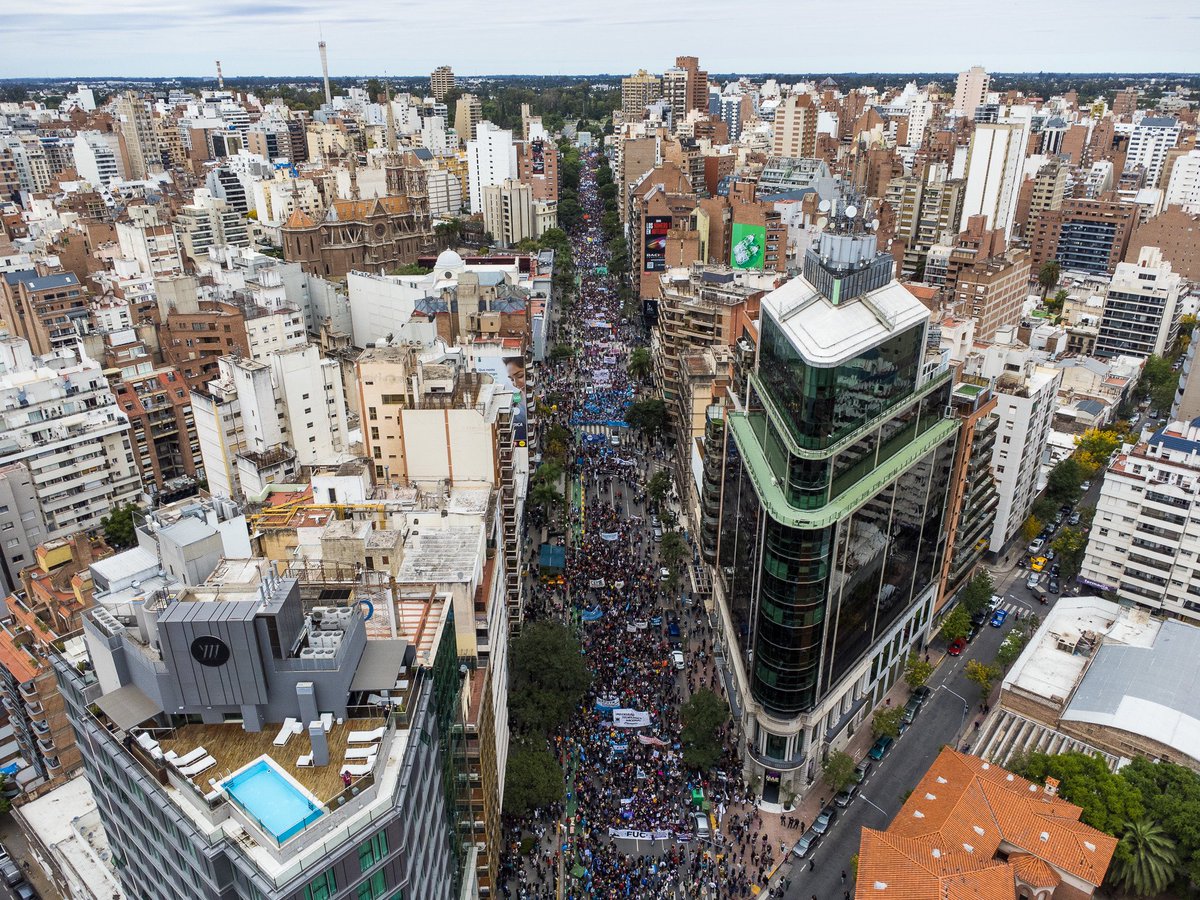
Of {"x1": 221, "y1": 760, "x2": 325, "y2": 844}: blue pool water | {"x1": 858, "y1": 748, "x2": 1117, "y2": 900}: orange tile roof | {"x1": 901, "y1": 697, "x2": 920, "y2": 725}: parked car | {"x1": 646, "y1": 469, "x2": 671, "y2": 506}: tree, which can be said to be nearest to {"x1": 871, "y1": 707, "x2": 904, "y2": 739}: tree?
{"x1": 901, "y1": 697, "x2": 920, "y2": 725}: parked car

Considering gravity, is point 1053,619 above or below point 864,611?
below

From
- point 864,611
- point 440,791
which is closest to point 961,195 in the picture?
point 864,611

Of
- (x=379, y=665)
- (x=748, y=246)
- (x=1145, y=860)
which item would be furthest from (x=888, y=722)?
(x=748, y=246)

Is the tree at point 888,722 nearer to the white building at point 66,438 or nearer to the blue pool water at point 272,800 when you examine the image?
the blue pool water at point 272,800

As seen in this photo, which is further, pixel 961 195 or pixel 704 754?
pixel 961 195

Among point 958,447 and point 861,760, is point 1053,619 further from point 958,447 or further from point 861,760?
point 861,760

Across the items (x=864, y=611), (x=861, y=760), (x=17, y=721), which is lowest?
(x=861, y=760)
